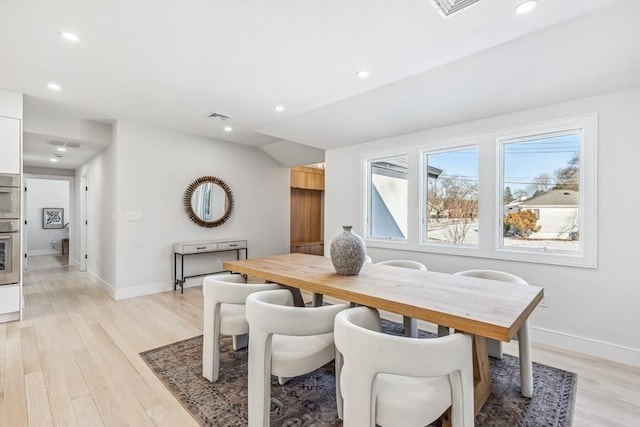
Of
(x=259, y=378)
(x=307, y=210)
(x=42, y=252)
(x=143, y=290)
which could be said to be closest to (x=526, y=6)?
(x=259, y=378)

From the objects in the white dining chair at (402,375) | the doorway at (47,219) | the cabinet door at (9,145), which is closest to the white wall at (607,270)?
the white dining chair at (402,375)

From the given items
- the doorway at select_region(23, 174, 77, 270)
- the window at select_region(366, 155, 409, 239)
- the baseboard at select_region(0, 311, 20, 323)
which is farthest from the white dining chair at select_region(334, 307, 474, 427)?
the doorway at select_region(23, 174, 77, 270)

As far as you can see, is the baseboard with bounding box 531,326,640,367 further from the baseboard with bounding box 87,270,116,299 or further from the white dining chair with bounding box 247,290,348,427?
the baseboard with bounding box 87,270,116,299

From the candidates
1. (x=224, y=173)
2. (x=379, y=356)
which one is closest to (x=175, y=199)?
(x=224, y=173)

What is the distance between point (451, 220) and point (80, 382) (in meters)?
3.91

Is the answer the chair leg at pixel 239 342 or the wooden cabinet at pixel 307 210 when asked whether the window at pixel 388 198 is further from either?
the wooden cabinet at pixel 307 210

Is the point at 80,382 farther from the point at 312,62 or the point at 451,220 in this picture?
the point at 451,220

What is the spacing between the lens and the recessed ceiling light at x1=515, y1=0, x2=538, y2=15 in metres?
1.67

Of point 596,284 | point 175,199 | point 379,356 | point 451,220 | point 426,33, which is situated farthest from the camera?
point 175,199

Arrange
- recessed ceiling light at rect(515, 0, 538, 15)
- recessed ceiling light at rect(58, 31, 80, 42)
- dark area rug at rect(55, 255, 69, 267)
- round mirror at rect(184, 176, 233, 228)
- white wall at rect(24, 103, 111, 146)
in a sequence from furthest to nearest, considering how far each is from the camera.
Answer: dark area rug at rect(55, 255, 69, 267) < round mirror at rect(184, 176, 233, 228) < white wall at rect(24, 103, 111, 146) < recessed ceiling light at rect(58, 31, 80, 42) < recessed ceiling light at rect(515, 0, 538, 15)

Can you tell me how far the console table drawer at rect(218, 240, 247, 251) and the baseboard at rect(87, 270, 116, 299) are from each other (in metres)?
1.59

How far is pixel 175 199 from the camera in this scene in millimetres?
4812

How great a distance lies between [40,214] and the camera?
29.0ft

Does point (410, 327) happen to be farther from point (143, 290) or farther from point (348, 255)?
point (143, 290)
